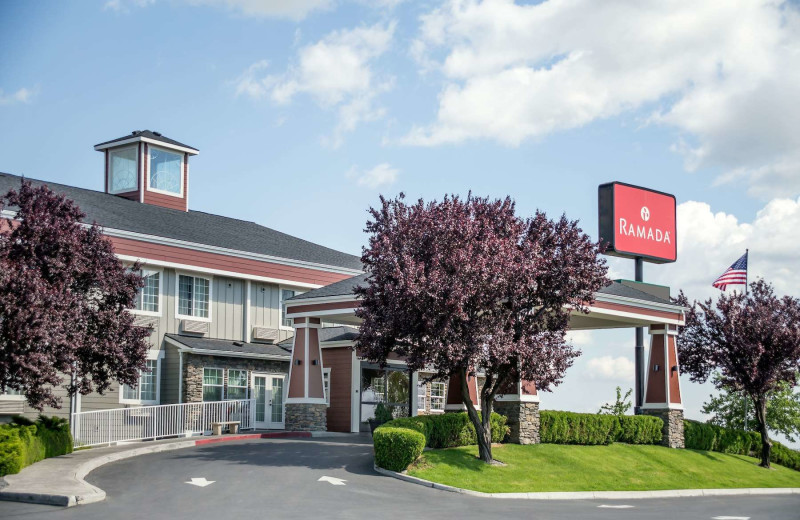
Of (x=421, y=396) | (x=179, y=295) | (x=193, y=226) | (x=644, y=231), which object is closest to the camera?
(x=179, y=295)

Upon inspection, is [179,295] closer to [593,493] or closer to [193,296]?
[193,296]

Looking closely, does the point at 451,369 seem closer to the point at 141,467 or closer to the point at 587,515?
the point at 587,515

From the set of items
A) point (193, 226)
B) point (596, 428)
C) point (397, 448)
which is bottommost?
point (596, 428)

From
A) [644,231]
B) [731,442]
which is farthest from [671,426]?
[644,231]

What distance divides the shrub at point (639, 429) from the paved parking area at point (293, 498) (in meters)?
6.74

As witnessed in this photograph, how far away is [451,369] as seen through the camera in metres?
27.1

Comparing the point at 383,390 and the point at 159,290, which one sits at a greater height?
the point at 159,290

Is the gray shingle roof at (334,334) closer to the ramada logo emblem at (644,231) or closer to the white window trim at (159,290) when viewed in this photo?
the white window trim at (159,290)

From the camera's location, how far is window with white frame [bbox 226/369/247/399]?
120 feet

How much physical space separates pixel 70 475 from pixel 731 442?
27.5 metres

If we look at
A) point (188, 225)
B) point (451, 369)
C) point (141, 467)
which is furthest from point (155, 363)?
point (451, 369)

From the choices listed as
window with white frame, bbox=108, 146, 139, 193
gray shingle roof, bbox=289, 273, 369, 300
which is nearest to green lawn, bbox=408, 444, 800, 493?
gray shingle roof, bbox=289, 273, 369, 300

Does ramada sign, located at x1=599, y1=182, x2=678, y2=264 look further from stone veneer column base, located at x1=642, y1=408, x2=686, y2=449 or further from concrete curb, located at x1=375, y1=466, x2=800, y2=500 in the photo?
concrete curb, located at x1=375, y1=466, x2=800, y2=500

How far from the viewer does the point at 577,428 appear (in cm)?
3331
